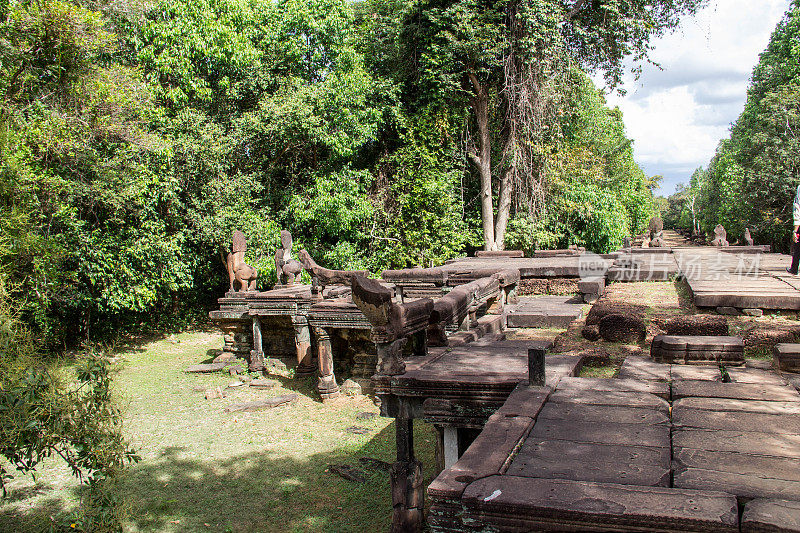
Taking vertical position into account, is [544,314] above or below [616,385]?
below

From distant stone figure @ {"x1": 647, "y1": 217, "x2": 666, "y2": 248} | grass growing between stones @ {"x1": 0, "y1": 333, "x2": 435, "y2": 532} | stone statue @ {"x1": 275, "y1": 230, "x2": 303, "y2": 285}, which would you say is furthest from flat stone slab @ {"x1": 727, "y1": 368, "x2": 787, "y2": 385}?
distant stone figure @ {"x1": 647, "y1": 217, "x2": 666, "y2": 248}

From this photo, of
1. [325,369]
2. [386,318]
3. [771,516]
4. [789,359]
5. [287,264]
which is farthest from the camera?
[287,264]

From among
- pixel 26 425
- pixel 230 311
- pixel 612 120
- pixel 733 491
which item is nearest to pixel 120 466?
pixel 26 425

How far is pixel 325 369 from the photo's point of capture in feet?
31.2

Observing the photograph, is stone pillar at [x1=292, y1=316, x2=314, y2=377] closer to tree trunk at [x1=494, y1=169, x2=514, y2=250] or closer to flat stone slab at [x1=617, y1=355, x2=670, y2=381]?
flat stone slab at [x1=617, y1=355, x2=670, y2=381]

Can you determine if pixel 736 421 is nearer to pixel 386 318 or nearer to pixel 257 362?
pixel 386 318

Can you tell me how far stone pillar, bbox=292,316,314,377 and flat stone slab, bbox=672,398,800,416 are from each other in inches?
310

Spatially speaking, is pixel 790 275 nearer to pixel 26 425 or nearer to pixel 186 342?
pixel 26 425

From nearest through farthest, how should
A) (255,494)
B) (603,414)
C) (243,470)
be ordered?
(603,414) → (255,494) → (243,470)

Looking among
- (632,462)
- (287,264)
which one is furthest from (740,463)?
(287,264)

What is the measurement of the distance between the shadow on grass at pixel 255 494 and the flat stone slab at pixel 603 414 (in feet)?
7.91

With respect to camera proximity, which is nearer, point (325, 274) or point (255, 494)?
point (255, 494)

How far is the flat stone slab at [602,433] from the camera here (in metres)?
3.05

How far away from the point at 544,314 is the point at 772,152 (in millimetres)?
18922
